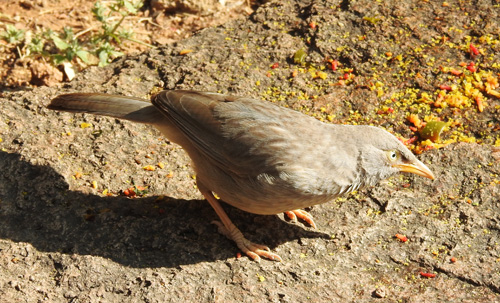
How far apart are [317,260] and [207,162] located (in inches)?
48.5

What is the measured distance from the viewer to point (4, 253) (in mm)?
4543

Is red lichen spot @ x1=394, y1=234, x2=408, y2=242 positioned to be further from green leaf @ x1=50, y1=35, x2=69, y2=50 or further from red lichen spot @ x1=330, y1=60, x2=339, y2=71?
green leaf @ x1=50, y1=35, x2=69, y2=50

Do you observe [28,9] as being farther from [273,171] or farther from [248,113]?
[273,171]

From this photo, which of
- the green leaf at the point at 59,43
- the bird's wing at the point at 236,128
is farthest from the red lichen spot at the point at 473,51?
the green leaf at the point at 59,43

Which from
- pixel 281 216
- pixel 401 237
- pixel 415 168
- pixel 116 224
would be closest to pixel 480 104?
pixel 415 168

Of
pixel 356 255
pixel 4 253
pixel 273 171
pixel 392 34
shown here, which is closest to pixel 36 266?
pixel 4 253

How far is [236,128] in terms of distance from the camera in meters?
A: 4.82

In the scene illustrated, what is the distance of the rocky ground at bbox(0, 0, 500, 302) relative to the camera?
446cm

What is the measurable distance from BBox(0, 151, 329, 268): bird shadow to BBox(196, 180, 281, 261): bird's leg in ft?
0.22

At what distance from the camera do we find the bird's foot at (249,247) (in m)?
4.73

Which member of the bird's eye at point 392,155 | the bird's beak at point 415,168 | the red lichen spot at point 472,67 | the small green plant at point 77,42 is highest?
the red lichen spot at point 472,67

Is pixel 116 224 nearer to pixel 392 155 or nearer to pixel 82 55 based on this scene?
pixel 392 155

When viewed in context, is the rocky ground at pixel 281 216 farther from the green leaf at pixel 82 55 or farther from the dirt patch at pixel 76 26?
the dirt patch at pixel 76 26

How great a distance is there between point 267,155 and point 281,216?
820 mm
